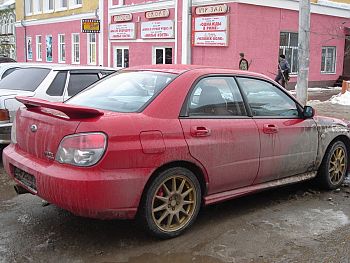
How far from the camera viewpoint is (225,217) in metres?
4.80

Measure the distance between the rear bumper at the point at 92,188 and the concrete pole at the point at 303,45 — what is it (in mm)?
8249

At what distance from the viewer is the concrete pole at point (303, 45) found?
10.9 m

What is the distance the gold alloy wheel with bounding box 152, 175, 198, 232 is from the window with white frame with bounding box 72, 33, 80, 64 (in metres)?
26.8

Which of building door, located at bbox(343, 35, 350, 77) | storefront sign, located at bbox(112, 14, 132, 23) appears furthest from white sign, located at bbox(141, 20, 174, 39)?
building door, located at bbox(343, 35, 350, 77)

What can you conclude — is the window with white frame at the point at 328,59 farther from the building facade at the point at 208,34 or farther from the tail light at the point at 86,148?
the tail light at the point at 86,148

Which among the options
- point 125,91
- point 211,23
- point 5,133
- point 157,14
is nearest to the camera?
point 125,91

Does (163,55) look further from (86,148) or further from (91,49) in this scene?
(86,148)

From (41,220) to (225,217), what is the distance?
72.0 inches

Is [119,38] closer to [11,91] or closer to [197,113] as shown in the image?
[11,91]

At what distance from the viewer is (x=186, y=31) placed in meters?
20.2

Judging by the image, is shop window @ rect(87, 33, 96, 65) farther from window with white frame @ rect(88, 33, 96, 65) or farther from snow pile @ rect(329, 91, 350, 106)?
snow pile @ rect(329, 91, 350, 106)

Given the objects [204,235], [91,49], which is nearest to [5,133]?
[204,235]

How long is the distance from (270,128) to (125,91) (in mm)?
1548

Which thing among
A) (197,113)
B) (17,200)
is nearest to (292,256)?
(197,113)
